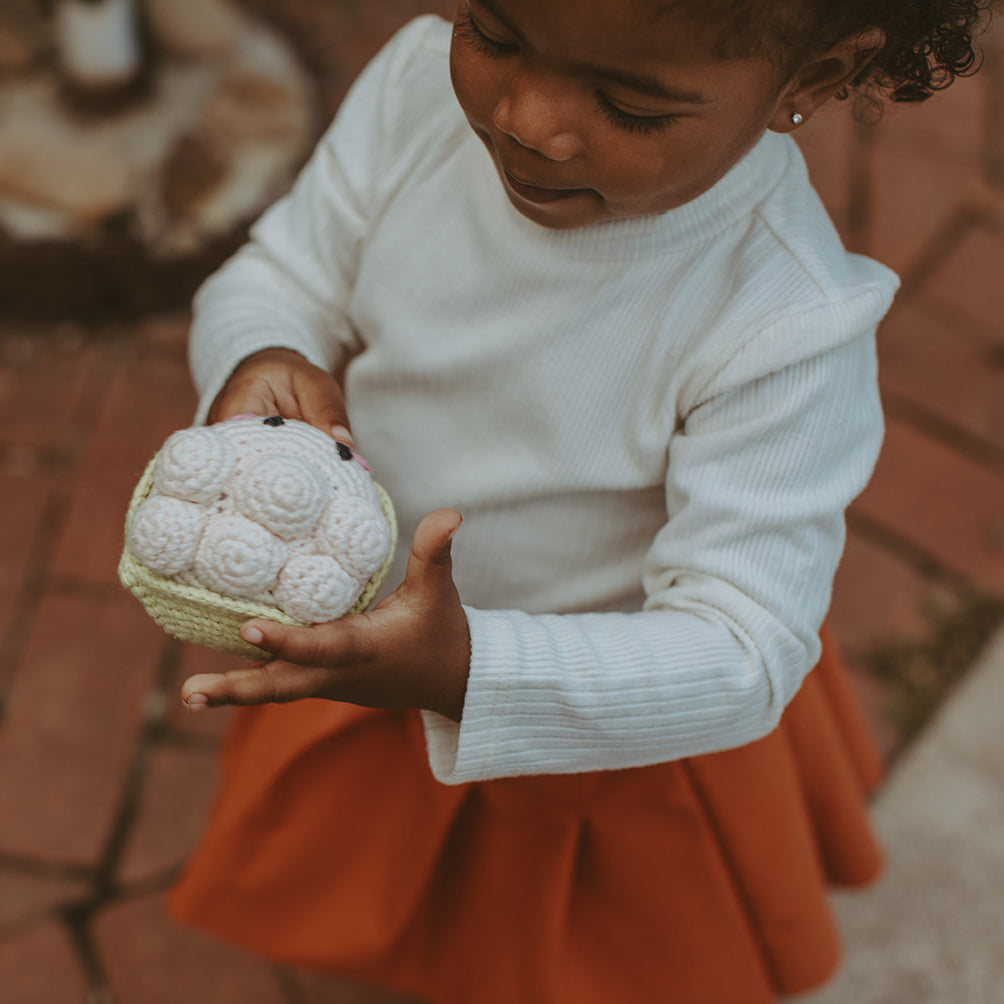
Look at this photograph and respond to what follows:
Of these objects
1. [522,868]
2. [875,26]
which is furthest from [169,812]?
[875,26]

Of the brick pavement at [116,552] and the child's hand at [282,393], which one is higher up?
the child's hand at [282,393]

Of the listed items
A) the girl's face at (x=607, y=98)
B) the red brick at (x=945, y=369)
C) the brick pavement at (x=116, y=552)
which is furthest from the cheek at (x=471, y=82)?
the red brick at (x=945, y=369)

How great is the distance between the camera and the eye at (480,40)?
2.21 feet

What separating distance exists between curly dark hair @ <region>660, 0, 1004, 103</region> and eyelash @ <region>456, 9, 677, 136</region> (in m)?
0.06

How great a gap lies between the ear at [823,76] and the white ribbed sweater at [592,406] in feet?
0.28

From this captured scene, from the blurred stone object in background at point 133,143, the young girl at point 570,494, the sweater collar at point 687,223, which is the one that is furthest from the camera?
the blurred stone object in background at point 133,143

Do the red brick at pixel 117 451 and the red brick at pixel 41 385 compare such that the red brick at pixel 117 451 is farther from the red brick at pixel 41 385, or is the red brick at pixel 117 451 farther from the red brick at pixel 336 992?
the red brick at pixel 336 992

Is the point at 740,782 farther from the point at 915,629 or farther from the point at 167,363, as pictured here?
the point at 167,363

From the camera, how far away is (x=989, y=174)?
212 centimetres

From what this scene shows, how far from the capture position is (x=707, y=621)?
0.81 m

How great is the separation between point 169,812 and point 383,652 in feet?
2.99

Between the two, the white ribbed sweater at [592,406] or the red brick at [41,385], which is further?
the red brick at [41,385]

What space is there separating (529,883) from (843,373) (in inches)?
20.3

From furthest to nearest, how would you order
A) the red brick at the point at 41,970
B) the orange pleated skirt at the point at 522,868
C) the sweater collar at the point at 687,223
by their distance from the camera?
the red brick at the point at 41,970
the orange pleated skirt at the point at 522,868
the sweater collar at the point at 687,223
